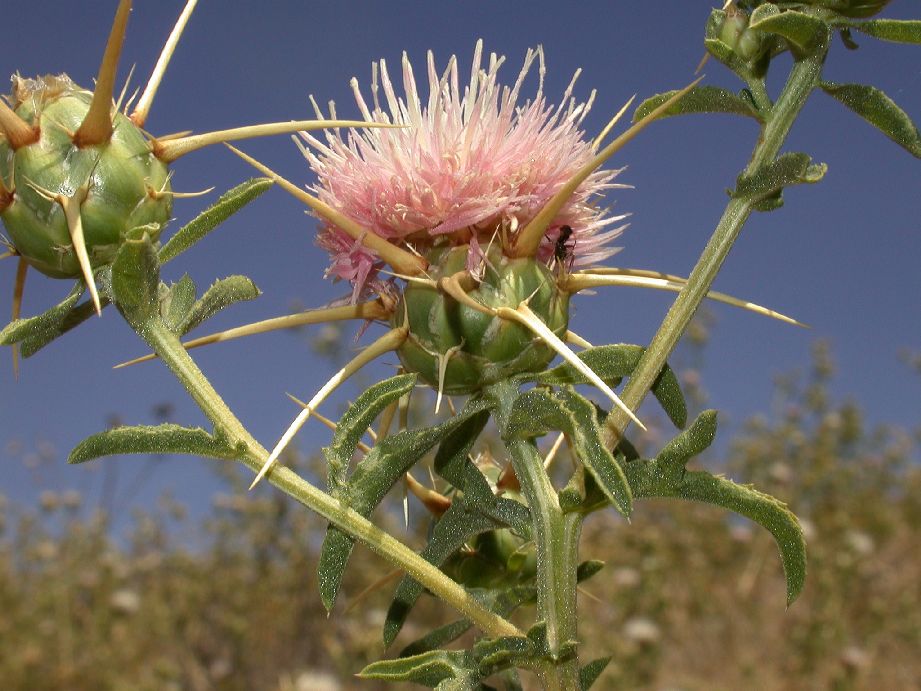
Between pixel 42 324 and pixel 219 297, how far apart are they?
30 cm

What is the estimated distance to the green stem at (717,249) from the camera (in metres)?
1.34

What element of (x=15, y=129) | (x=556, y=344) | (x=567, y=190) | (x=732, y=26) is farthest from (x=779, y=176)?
(x=15, y=129)

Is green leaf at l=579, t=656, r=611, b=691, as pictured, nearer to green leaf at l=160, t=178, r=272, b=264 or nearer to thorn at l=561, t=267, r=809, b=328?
thorn at l=561, t=267, r=809, b=328

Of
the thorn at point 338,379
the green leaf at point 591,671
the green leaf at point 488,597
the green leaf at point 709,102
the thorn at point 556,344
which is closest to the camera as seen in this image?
the thorn at point 556,344

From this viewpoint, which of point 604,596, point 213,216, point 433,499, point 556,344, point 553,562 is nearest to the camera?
point 556,344

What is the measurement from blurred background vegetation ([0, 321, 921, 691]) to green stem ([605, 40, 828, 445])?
11.2 feet

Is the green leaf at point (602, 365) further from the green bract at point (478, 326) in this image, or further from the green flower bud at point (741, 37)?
the green flower bud at point (741, 37)

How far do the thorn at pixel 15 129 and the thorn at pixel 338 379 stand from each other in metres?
0.65

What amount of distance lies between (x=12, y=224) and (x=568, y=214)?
0.96 m

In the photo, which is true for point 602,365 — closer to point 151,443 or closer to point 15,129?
point 151,443

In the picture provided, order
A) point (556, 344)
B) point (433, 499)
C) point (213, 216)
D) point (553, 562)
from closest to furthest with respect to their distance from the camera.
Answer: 1. point (556, 344)
2. point (553, 562)
3. point (213, 216)
4. point (433, 499)

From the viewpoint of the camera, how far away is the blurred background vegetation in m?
6.09

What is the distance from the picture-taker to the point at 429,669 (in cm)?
128

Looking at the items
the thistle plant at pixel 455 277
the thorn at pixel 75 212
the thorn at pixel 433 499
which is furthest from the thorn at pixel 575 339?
the thorn at pixel 75 212
